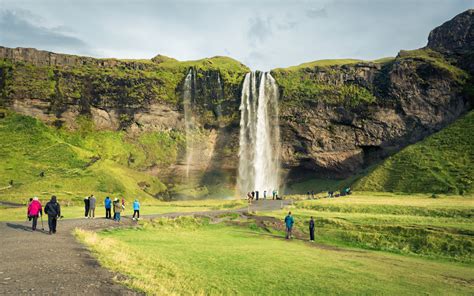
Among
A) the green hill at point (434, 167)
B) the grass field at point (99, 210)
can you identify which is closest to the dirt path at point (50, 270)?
the grass field at point (99, 210)

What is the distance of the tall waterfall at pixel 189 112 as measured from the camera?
285ft

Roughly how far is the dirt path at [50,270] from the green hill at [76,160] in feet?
131

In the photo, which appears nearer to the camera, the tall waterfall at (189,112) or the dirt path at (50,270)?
the dirt path at (50,270)

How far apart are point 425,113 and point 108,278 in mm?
Answer: 86352

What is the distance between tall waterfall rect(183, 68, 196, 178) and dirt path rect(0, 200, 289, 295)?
229 ft

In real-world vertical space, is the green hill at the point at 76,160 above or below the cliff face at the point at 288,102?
below

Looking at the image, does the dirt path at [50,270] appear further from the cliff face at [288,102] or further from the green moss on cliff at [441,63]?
the green moss on cliff at [441,63]

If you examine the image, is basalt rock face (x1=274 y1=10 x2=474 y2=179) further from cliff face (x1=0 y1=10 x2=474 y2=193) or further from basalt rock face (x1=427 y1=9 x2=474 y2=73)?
basalt rock face (x1=427 y1=9 x2=474 y2=73)

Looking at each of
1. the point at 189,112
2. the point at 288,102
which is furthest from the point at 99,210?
the point at 288,102

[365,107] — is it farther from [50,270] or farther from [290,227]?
[50,270]

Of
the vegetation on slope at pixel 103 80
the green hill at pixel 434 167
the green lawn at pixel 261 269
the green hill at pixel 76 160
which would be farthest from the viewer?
the vegetation on slope at pixel 103 80

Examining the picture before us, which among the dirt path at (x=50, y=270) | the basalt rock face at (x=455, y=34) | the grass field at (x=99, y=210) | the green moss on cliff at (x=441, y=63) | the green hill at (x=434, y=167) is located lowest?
the grass field at (x=99, y=210)

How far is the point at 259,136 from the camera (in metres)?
85.1

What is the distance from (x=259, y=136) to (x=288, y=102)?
11.2 metres
